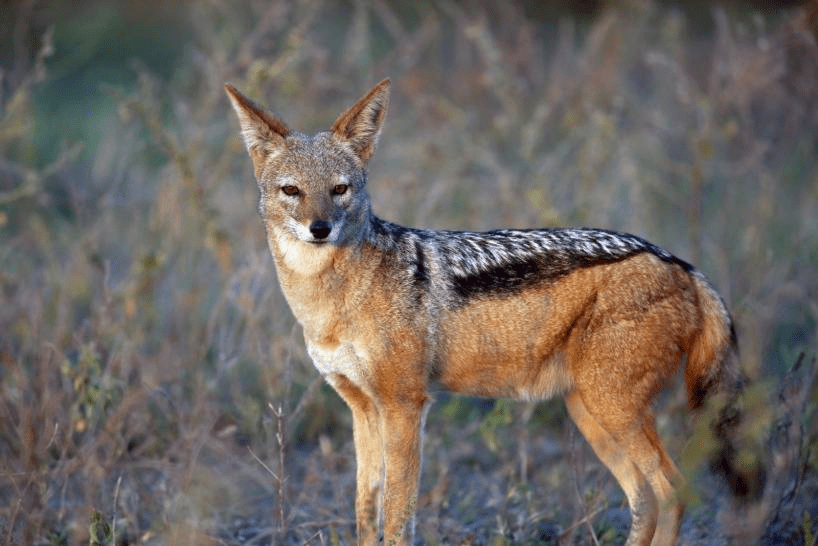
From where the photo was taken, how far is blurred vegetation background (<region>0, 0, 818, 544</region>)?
554cm

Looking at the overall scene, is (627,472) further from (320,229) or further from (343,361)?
(320,229)

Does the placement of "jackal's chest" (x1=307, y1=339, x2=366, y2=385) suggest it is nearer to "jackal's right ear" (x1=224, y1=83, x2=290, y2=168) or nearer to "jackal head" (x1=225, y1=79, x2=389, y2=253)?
"jackal head" (x1=225, y1=79, x2=389, y2=253)

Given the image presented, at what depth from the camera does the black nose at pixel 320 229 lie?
16.1 feet

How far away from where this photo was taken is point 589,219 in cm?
907

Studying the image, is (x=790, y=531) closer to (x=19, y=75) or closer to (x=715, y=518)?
(x=715, y=518)

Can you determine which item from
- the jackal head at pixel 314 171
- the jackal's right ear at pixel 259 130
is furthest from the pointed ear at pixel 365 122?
the jackal's right ear at pixel 259 130

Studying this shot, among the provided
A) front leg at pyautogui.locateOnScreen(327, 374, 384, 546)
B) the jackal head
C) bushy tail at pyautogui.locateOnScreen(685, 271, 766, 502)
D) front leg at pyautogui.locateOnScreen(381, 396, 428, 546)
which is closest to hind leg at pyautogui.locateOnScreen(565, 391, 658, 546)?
bushy tail at pyautogui.locateOnScreen(685, 271, 766, 502)

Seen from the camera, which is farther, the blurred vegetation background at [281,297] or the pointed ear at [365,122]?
the blurred vegetation background at [281,297]

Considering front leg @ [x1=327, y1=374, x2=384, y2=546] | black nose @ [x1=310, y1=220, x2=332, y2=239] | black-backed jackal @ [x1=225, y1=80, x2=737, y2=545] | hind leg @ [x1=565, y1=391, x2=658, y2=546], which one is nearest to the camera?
black nose @ [x1=310, y1=220, x2=332, y2=239]

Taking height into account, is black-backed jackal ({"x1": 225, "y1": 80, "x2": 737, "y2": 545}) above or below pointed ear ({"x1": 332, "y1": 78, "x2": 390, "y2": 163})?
below

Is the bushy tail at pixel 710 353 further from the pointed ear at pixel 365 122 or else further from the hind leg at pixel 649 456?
the pointed ear at pixel 365 122

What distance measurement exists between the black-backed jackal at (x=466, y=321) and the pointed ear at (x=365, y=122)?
13 mm

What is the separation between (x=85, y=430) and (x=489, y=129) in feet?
23.6

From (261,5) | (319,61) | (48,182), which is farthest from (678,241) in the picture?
(48,182)
